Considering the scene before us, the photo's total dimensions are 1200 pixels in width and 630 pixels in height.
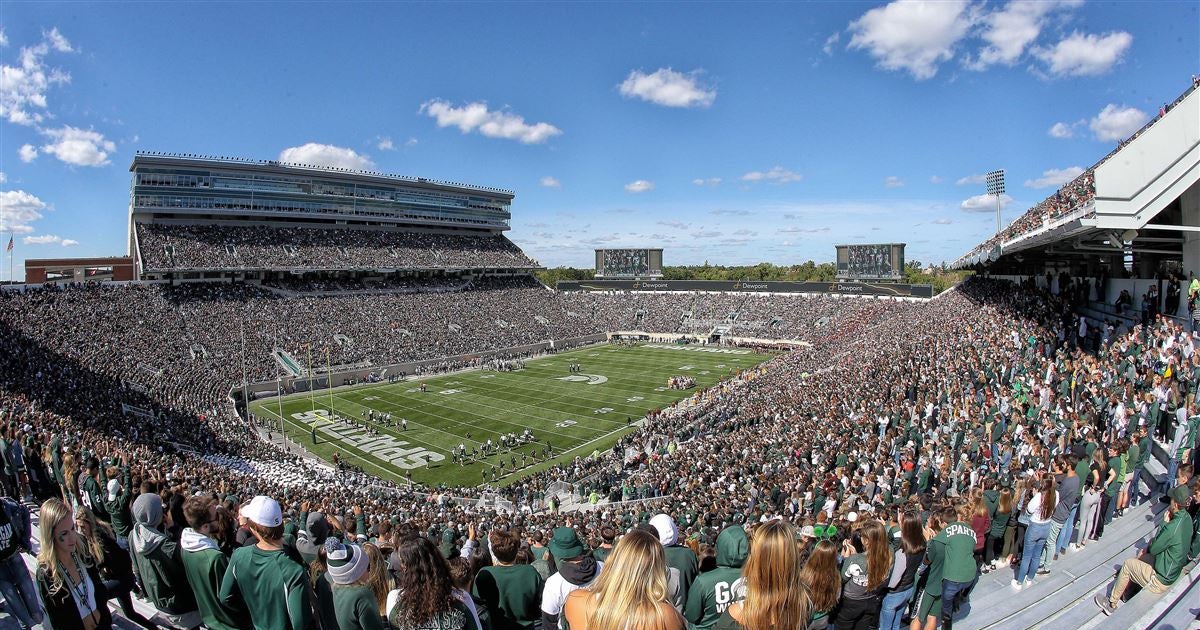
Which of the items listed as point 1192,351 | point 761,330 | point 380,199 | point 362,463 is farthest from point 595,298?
point 1192,351

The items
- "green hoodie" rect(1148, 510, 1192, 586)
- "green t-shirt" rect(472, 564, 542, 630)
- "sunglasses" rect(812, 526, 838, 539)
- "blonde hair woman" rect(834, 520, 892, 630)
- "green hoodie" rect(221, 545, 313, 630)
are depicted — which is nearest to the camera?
"green hoodie" rect(221, 545, 313, 630)

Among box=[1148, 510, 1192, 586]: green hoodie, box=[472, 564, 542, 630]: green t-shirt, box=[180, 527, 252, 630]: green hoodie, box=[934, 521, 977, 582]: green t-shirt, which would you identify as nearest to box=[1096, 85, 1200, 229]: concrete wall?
box=[1148, 510, 1192, 586]: green hoodie

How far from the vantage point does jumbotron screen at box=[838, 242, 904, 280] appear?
2512 inches

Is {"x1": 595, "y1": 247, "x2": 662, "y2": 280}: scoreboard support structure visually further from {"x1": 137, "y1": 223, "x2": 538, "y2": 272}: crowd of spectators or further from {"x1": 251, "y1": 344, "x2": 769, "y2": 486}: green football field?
{"x1": 251, "y1": 344, "x2": 769, "y2": 486}: green football field

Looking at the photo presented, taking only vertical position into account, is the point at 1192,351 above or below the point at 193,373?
above

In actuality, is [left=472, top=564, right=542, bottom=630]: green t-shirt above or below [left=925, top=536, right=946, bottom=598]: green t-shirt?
above

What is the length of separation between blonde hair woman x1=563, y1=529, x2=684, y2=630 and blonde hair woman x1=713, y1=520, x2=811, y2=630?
2.74 feet

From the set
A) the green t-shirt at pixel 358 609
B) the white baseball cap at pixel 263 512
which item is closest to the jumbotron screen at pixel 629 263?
the white baseball cap at pixel 263 512

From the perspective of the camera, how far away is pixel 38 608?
4.61 m

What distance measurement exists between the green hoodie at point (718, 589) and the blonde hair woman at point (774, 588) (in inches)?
17.7

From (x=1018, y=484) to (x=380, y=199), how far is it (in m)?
71.6

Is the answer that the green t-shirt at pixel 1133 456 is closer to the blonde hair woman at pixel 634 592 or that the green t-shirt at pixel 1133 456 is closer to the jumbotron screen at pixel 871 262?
the blonde hair woman at pixel 634 592

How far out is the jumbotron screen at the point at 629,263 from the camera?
7925 cm

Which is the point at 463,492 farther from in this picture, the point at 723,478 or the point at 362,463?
the point at 723,478
